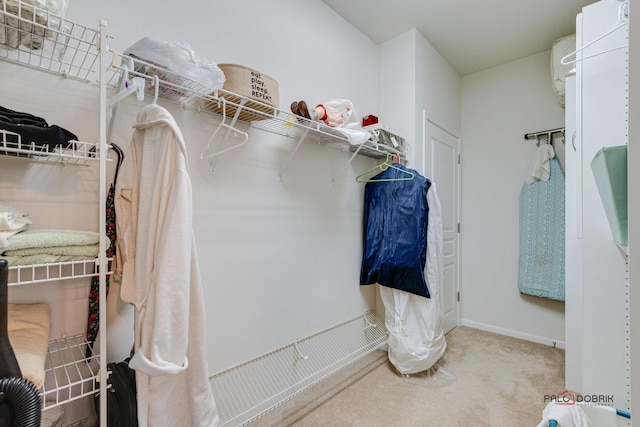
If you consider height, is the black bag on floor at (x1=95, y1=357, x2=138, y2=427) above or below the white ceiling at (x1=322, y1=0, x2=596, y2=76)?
below

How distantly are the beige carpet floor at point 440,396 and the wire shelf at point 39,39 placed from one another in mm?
1853

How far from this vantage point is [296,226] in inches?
74.8

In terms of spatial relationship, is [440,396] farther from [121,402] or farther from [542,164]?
[542,164]

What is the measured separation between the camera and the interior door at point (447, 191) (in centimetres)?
271

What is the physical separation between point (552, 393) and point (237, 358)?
207cm

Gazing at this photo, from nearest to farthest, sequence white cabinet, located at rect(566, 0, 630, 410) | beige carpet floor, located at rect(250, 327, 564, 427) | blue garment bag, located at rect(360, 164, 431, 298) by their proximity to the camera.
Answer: white cabinet, located at rect(566, 0, 630, 410) < beige carpet floor, located at rect(250, 327, 564, 427) < blue garment bag, located at rect(360, 164, 431, 298)

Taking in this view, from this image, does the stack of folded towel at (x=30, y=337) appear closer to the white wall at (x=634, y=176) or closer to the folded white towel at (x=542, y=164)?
the white wall at (x=634, y=176)

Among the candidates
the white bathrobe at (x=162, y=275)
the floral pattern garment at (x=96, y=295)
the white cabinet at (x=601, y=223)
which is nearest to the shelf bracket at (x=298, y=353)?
the white bathrobe at (x=162, y=275)

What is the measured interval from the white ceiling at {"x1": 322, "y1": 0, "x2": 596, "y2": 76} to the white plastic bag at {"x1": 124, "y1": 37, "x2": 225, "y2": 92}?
4.84ft

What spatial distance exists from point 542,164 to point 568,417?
7.51 ft

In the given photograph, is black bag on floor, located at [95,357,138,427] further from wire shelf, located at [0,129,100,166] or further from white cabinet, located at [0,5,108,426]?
wire shelf, located at [0,129,100,166]

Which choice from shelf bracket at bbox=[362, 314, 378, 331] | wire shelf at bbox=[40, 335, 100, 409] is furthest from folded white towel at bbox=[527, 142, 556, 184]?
wire shelf at bbox=[40, 335, 100, 409]

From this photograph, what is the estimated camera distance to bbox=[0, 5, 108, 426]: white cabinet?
898mm

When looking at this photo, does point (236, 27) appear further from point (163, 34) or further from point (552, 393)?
point (552, 393)
